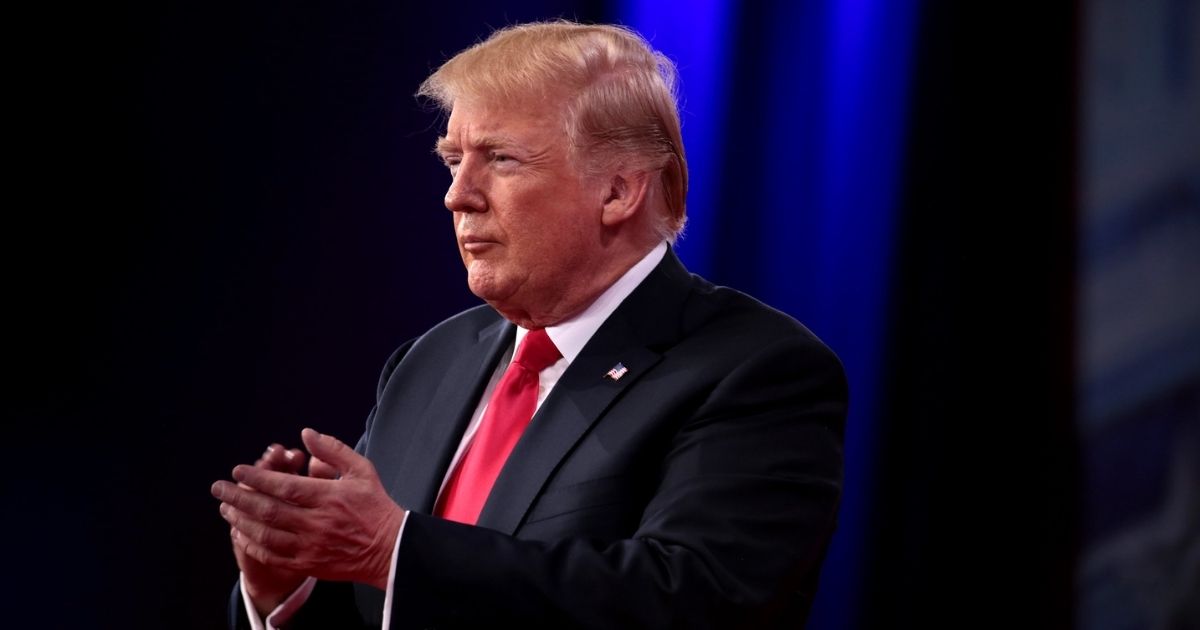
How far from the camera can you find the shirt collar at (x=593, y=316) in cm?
203

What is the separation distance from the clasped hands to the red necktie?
0.30 meters

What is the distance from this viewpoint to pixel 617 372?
1.93 meters

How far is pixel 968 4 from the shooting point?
2.82 m

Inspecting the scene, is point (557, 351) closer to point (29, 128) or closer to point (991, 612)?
point (991, 612)

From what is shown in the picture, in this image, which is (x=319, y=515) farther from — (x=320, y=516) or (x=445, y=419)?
(x=445, y=419)

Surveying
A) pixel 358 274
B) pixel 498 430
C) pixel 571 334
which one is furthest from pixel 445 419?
pixel 358 274

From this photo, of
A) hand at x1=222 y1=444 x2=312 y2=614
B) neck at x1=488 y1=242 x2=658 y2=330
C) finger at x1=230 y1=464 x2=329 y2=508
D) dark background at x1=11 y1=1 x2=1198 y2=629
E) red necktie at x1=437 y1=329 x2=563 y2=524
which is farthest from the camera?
dark background at x1=11 y1=1 x2=1198 y2=629

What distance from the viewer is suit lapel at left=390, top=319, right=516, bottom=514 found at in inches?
78.9

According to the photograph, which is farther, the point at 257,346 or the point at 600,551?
the point at 257,346

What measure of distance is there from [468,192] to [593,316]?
10.4 inches

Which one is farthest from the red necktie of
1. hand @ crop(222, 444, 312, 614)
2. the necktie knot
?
hand @ crop(222, 444, 312, 614)

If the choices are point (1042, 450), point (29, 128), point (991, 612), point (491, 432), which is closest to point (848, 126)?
point (1042, 450)

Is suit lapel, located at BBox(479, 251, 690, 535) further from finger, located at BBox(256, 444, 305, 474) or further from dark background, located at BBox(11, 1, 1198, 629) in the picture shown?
dark background, located at BBox(11, 1, 1198, 629)

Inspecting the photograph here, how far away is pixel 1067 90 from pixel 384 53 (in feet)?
5.53
